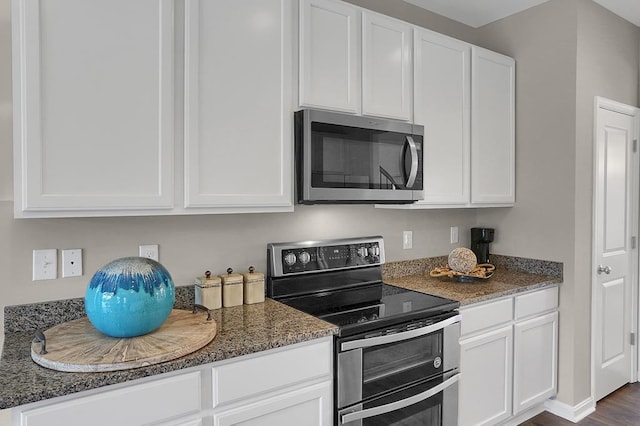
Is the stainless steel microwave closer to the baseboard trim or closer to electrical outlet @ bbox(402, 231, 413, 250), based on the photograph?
electrical outlet @ bbox(402, 231, 413, 250)

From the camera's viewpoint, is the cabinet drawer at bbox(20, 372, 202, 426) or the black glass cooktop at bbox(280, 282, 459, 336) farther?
the black glass cooktop at bbox(280, 282, 459, 336)

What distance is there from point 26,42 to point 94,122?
0.30 m

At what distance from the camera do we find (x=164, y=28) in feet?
5.23

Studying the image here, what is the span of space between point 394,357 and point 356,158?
3.08 feet

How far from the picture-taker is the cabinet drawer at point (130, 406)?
115 centimetres

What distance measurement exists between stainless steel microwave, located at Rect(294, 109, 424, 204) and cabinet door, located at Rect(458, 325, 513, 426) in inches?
34.2

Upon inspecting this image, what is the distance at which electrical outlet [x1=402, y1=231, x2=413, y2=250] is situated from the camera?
2799 millimetres

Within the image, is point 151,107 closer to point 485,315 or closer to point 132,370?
point 132,370

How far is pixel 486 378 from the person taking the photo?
2.32 m

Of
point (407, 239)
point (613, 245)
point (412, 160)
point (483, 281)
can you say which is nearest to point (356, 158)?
point (412, 160)

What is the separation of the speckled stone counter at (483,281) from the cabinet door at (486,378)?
0.74ft

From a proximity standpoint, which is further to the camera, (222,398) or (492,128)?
(492,128)

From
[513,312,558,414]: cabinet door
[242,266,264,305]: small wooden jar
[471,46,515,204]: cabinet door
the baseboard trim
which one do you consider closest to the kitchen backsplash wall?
[242,266,264,305]: small wooden jar

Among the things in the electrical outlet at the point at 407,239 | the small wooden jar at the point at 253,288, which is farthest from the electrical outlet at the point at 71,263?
the electrical outlet at the point at 407,239
